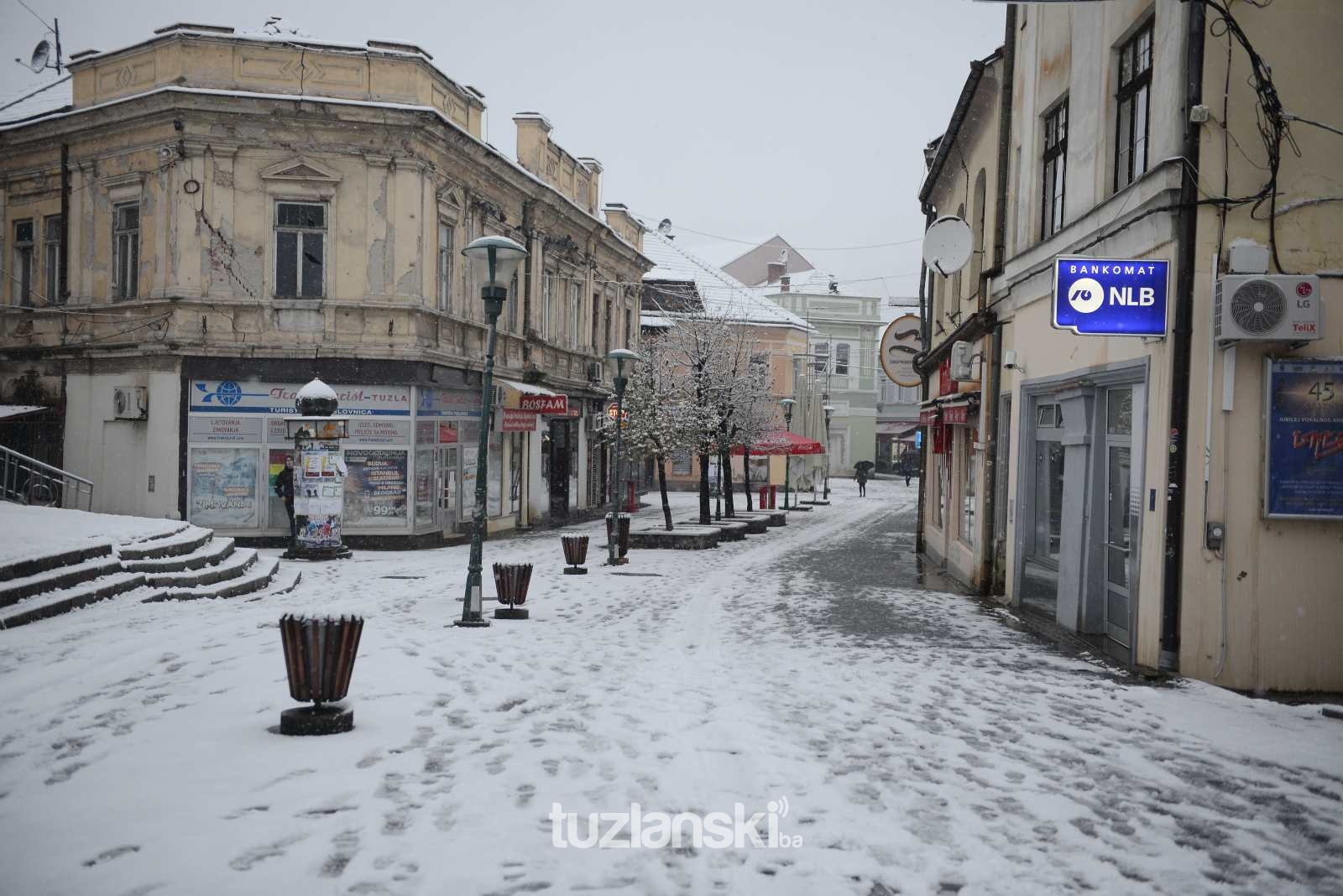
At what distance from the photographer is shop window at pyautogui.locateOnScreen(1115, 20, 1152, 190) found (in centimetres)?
899

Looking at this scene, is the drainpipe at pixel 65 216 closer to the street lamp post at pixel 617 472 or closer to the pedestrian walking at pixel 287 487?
the pedestrian walking at pixel 287 487

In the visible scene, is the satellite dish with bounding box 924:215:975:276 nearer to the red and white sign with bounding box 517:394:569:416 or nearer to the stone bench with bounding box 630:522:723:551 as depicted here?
the stone bench with bounding box 630:522:723:551

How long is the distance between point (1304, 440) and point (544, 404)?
1701cm

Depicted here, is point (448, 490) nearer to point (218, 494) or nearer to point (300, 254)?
point (218, 494)

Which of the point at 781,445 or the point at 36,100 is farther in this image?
the point at 781,445

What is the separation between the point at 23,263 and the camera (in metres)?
20.9

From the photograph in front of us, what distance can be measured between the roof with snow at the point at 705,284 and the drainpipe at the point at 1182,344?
3110cm

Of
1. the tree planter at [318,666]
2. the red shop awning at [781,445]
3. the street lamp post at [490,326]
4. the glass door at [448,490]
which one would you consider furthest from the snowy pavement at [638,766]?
the red shop awning at [781,445]

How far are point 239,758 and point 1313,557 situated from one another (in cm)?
784

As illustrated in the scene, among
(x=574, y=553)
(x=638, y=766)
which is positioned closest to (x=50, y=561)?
(x=574, y=553)

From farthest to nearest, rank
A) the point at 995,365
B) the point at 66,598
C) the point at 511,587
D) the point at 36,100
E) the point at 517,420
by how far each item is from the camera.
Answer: the point at 36,100 → the point at 517,420 → the point at 995,365 → the point at 511,587 → the point at 66,598

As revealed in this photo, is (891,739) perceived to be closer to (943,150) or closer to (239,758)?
(239,758)

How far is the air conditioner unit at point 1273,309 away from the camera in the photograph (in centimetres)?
730

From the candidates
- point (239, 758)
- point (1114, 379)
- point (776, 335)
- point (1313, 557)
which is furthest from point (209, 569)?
point (776, 335)
